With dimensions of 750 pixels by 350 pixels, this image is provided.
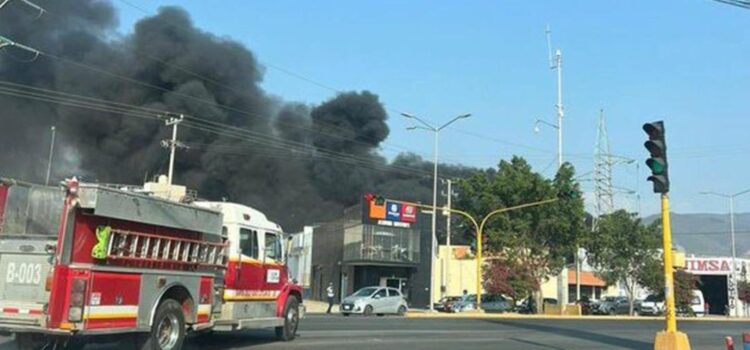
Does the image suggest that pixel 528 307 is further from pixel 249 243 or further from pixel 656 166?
pixel 249 243

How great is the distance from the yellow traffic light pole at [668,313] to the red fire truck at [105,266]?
7.91m

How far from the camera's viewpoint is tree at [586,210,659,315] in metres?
52.3

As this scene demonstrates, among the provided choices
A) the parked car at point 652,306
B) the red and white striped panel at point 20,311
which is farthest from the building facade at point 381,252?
the red and white striped panel at point 20,311

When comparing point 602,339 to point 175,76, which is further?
point 175,76

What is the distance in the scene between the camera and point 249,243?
14516 millimetres

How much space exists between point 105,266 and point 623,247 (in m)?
47.3

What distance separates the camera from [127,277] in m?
10.8

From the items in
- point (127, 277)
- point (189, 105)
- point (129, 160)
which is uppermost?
point (189, 105)

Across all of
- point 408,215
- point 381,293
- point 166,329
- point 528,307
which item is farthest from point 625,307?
point 166,329

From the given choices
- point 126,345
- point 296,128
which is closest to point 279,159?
point 296,128

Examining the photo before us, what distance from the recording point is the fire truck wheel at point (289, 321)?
15.8 meters

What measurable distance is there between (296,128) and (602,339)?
7677 centimetres

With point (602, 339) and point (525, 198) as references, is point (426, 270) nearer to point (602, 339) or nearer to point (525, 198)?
point (525, 198)

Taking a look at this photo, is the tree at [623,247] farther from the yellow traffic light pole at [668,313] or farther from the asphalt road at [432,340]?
the yellow traffic light pole at [668,313]
